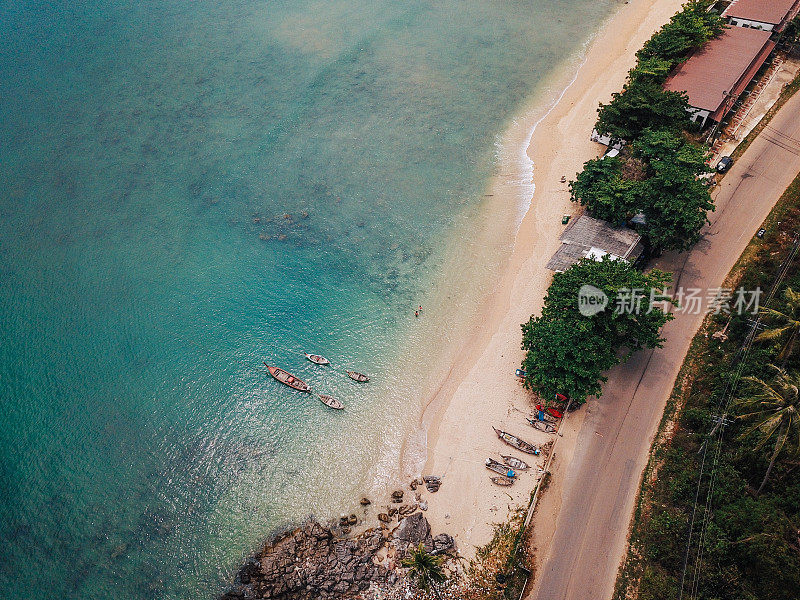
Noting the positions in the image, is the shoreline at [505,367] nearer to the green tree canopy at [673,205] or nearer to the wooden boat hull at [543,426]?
the wooden boat hull at [543,426]

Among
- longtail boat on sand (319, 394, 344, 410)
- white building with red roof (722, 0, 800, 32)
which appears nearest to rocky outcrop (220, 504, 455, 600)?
longtail boat on sand (319, 394, 344, 410)

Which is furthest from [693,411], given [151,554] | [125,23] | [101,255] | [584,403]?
[125,23]

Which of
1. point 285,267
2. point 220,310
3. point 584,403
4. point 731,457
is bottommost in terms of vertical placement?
point 220,310

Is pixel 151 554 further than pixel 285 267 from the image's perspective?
No

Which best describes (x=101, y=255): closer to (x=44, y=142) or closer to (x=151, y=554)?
(x=44, y=142)
